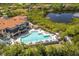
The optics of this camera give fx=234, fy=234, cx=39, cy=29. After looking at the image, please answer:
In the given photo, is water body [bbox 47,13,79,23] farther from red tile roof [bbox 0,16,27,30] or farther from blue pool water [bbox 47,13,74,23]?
red tile roof [bbox 0,16,27,30]

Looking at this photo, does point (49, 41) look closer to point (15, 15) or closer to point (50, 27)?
point (50, 27)

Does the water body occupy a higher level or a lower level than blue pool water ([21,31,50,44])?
higher

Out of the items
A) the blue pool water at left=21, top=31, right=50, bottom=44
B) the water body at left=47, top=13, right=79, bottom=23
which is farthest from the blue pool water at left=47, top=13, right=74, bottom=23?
the blue pool water at left=21, top=31, right=50, bottom=44

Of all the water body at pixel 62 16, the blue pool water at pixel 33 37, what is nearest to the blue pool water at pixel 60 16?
the water body at pixel 62 16

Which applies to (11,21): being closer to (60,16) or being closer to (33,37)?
(33,37)

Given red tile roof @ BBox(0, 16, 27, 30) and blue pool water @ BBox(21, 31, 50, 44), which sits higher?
red tile roof @ BBox(0, 16, 27, 30)

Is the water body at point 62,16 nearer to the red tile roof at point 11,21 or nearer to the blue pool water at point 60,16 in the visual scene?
the blue pool water at point 60,16

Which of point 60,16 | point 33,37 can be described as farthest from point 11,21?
point 60,16

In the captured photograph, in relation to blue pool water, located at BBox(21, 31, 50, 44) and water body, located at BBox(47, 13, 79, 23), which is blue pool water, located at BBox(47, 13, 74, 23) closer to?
water body, located at BBox(47, 13, 79, 23)

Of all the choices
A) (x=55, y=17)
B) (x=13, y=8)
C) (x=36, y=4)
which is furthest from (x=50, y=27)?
(x=13, y=8)
